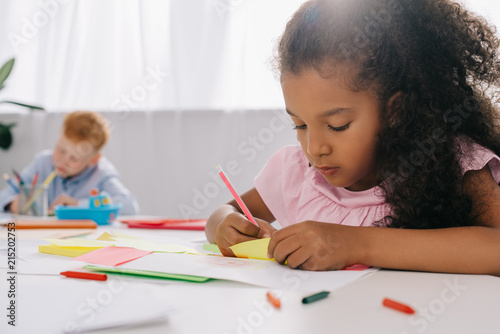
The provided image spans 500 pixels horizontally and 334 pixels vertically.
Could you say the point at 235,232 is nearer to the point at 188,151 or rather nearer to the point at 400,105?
the point at 400,105

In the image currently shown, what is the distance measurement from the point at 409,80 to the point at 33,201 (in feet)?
3.66

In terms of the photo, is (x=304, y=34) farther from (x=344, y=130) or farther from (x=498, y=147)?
(x=498, y=147)

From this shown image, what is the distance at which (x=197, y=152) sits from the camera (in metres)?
2.29

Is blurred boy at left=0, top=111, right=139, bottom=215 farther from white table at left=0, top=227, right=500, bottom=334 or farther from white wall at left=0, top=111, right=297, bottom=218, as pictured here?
white table at left=0, top=227, right=500, bottom=334

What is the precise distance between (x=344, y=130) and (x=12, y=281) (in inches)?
19.4

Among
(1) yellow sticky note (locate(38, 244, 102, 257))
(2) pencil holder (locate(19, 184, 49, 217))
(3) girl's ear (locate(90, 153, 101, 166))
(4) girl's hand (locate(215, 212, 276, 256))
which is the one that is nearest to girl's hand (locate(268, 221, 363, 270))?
(4) girl's hand (locate(215, 212, 276, 256))

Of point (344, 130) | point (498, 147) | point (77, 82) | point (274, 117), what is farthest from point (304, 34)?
point (77, 82)

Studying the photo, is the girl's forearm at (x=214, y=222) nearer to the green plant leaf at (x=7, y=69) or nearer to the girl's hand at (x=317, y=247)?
the girl's hand at (x=317, y=247)

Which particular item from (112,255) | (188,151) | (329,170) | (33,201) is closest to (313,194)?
(329,170)

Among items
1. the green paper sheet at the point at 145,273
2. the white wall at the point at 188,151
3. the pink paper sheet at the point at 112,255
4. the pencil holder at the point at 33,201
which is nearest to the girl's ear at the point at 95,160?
the white wall at the point at 188,151

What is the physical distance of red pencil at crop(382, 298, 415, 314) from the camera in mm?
461

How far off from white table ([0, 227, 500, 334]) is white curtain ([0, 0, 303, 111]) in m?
1.61

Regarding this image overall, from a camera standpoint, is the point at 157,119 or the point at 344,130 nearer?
the point at 344,130

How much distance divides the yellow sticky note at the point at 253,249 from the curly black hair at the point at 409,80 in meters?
0.22
